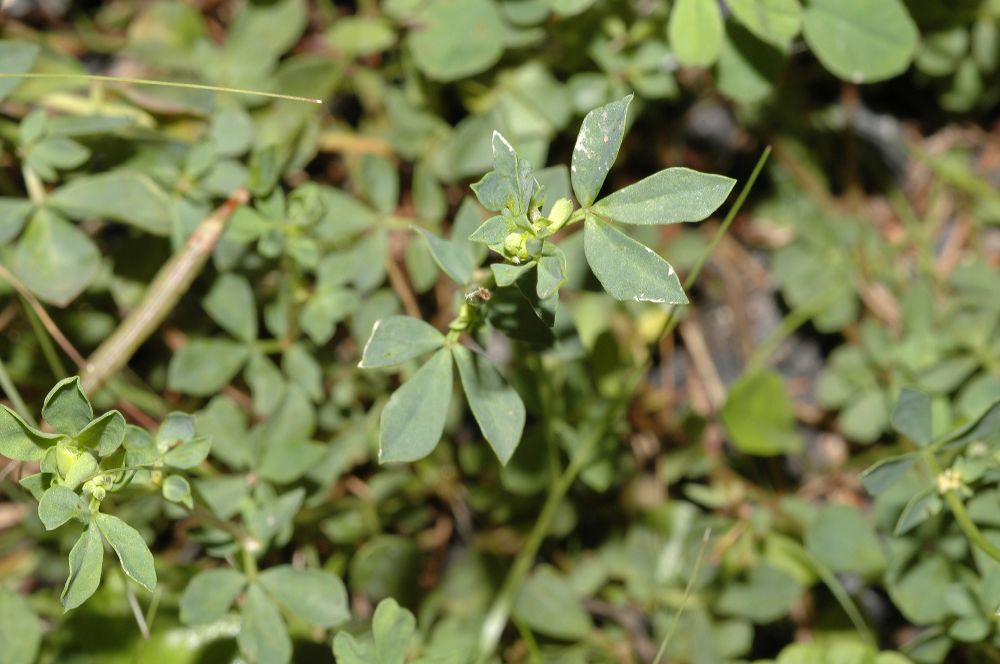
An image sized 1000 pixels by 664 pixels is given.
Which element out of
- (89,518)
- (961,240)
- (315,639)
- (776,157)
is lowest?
(315,639)

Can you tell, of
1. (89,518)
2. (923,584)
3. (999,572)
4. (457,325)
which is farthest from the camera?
(923,584)

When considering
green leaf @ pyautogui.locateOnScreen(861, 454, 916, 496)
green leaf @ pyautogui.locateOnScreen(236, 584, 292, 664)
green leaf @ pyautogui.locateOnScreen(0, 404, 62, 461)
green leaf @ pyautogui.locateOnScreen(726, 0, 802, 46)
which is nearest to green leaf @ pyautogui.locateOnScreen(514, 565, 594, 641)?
green leaf @ pyautogui.locateOnScreen(236, 584, 292, 664)

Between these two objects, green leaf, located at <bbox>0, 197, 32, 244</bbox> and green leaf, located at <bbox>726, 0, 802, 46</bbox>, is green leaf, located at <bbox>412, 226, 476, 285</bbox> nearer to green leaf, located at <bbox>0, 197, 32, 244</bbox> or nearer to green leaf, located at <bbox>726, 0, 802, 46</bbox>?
green leaf, located at <bbox>726, 0, 802, 46</bbox>

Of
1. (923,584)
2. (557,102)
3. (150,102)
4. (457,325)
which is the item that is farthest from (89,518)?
(923,584)

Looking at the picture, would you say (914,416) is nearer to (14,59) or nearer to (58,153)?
(58,153)

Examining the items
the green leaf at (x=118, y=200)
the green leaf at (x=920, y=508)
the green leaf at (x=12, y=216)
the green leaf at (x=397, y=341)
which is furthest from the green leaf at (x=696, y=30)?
the green leaf at (x=12, y=216)

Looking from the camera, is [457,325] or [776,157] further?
[776,157]

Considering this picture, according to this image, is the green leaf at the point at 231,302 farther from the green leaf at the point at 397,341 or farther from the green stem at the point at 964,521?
the green stem at the point at 964,521

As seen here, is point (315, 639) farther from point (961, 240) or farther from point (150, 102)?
point (961, 240)
